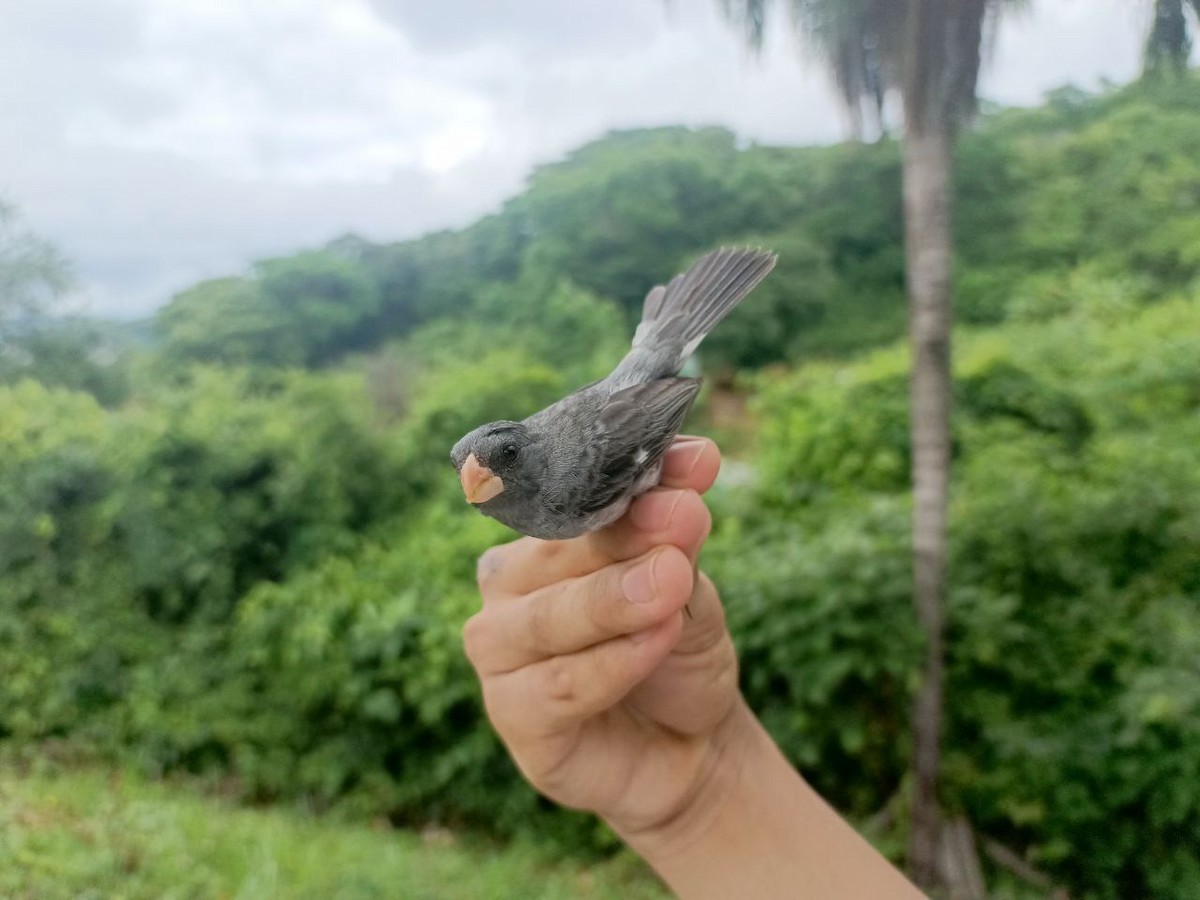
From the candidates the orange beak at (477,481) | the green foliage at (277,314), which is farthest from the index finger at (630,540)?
the green foliage at (277,314)

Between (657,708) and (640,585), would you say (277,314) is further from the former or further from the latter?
(640,585)

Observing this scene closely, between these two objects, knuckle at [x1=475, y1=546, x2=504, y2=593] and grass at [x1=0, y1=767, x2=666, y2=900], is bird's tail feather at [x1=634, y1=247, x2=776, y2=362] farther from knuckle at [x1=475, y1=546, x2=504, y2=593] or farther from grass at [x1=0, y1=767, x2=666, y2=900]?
grass at [x1=0, y1=767, x2=666, y2=900]

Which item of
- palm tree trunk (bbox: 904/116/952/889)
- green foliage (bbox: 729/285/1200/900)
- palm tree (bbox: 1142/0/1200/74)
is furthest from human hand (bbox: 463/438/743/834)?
palm tree (bbox: 1142/0/1200/74)

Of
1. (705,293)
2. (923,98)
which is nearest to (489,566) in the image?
(705,293)

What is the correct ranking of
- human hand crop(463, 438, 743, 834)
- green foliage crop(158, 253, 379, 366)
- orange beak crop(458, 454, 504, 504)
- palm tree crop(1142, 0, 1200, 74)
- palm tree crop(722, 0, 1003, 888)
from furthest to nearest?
green foliage crop(158, 253, 379, 366), palm tree crop(722, 0, 1003, 888), palm tree crop(1142, 0, 1200, 74), human hand crop(463, 438, 743, 834), orange beak crop(458, 454, 504, 504)

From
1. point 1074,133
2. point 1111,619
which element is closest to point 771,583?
point 1111,619

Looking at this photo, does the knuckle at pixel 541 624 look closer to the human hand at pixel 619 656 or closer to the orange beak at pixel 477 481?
the human hand at pixel 619 656
